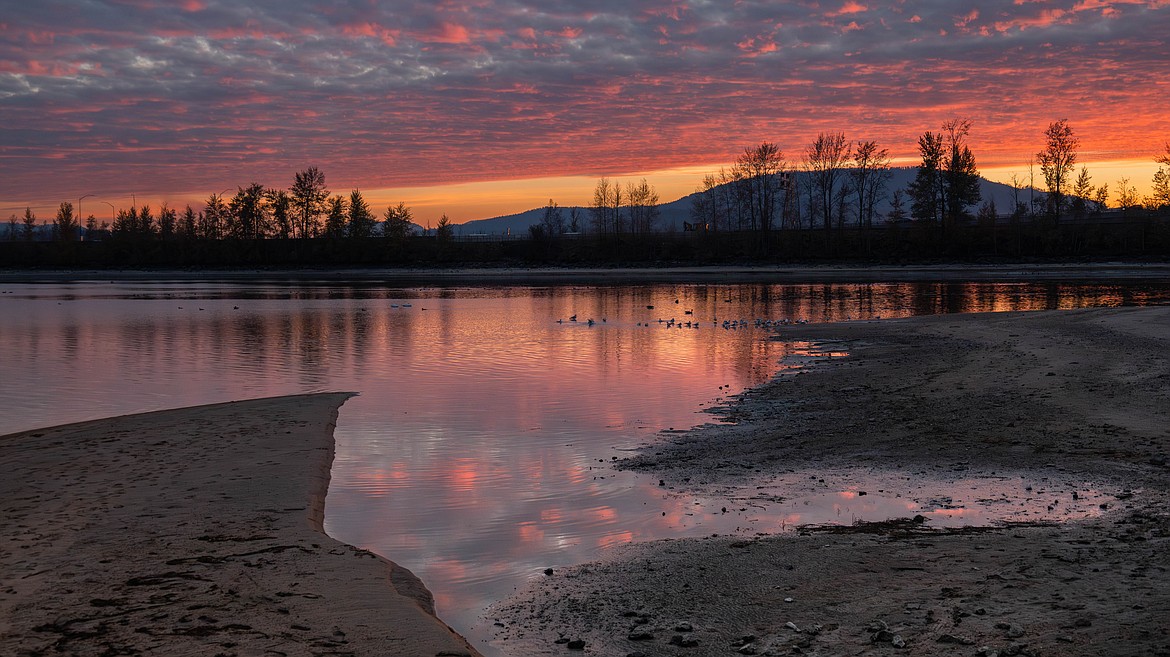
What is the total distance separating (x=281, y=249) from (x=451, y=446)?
486 feet

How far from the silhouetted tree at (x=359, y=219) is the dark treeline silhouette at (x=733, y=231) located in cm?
23

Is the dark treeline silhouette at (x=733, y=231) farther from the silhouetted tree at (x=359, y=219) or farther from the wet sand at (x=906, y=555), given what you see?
the wet sand at (x=906, y=555)

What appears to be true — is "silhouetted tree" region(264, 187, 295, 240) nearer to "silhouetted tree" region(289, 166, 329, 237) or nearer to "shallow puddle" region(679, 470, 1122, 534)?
"silhouetted tree" region(289, 166, 329, 237)

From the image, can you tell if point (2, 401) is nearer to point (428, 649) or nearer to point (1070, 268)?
point (428, 649)

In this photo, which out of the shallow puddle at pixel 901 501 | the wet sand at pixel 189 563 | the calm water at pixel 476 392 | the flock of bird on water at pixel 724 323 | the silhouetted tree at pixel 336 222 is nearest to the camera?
the wet sand at pixel 189 563

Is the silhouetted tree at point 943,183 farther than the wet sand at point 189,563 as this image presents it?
Yes

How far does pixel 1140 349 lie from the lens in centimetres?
2155

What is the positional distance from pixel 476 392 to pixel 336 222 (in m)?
135

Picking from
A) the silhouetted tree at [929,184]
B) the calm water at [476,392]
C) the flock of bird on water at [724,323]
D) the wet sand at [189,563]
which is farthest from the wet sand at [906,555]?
the silhouetted tree at [929,184]

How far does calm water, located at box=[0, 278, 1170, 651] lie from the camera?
10.2m

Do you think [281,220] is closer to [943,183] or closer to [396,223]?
[396,223]

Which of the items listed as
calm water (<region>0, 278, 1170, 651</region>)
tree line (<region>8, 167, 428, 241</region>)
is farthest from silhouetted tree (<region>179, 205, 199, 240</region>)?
calm water (<region>0, 278, 1170, 651</region>)

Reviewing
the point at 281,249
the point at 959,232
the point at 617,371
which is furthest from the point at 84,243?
the point at 617,371

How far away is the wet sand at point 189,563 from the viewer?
6930 mm
